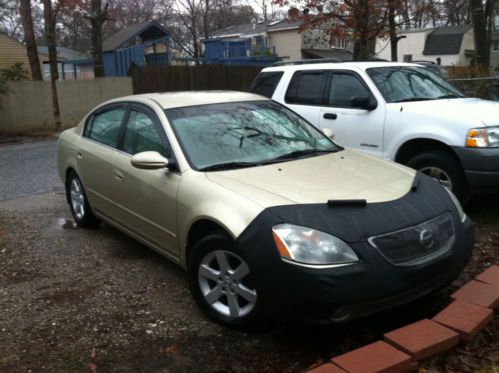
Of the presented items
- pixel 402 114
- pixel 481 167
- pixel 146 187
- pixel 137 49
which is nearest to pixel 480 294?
pixel 481 167

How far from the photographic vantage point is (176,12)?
128 ft

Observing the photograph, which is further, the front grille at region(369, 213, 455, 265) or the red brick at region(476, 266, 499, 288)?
the red brick at region(476, 266, 499, 288)

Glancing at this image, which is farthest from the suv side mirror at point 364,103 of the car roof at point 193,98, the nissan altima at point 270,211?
the car roof at point 193,98

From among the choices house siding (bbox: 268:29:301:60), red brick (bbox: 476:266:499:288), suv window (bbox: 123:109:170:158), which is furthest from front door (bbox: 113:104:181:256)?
house siding (bbox: 268:29:301:60)

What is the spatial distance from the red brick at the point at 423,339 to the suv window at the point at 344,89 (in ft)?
12.5

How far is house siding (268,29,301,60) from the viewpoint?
3784cm

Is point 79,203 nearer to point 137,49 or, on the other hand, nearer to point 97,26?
point 97,26

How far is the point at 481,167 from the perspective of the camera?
516 cm

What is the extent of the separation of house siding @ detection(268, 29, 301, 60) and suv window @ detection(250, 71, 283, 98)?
101ft

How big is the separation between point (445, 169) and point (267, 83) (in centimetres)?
309

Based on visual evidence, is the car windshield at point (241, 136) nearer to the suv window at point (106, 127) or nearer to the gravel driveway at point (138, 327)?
the suv window at point (106, 127)

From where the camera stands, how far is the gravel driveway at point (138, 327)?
3.19 meters

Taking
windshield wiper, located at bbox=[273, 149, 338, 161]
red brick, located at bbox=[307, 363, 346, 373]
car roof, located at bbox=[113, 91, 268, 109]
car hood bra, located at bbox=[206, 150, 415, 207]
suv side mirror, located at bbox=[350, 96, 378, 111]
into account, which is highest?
car roof, located at bbox=[113, 91, 268, 109]

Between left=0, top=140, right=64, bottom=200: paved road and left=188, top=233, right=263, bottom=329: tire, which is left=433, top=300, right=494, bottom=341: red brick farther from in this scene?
left=0, top=140, right=64, bottom=200: paved road
